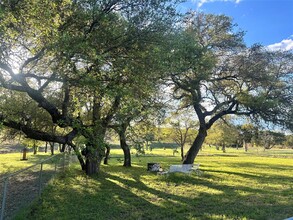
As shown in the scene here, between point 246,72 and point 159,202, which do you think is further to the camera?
point 246,72

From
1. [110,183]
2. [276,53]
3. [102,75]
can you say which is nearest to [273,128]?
[276,53]

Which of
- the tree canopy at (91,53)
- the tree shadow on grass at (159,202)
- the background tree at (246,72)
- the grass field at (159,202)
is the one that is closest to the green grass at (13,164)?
the grass field at (159,202)

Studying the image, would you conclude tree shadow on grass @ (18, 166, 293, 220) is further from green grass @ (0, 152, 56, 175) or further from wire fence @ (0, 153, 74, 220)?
green grass @ (0, 152, 56, 175)

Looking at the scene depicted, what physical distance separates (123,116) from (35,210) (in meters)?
3.57

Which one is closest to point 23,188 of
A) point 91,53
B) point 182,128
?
point 91,53

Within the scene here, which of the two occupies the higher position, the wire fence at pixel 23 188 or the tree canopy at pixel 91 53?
the tree canopy at pixel 91 53

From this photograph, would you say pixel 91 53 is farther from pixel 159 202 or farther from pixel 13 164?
pixel 13 164

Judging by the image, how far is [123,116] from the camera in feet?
29.9

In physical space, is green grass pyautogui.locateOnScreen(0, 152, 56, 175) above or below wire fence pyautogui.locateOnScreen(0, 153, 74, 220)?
below

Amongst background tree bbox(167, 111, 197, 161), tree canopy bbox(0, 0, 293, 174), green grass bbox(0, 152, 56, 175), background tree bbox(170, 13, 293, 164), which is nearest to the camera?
tree canopy bbox(0, 0, 293, 174)

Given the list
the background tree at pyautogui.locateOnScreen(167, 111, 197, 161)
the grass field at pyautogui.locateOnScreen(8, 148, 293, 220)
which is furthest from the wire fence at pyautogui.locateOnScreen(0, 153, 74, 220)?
the background tree at pyautogui.locateOnScreen(167, 111, 197, 161)

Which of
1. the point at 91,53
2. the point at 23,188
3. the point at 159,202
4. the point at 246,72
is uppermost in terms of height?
the point at 246,72

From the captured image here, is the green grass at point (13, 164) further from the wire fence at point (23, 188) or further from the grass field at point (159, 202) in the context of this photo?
the wire fence at point (23, 188)

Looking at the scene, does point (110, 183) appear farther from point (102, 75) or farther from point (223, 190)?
point (102, 75)
